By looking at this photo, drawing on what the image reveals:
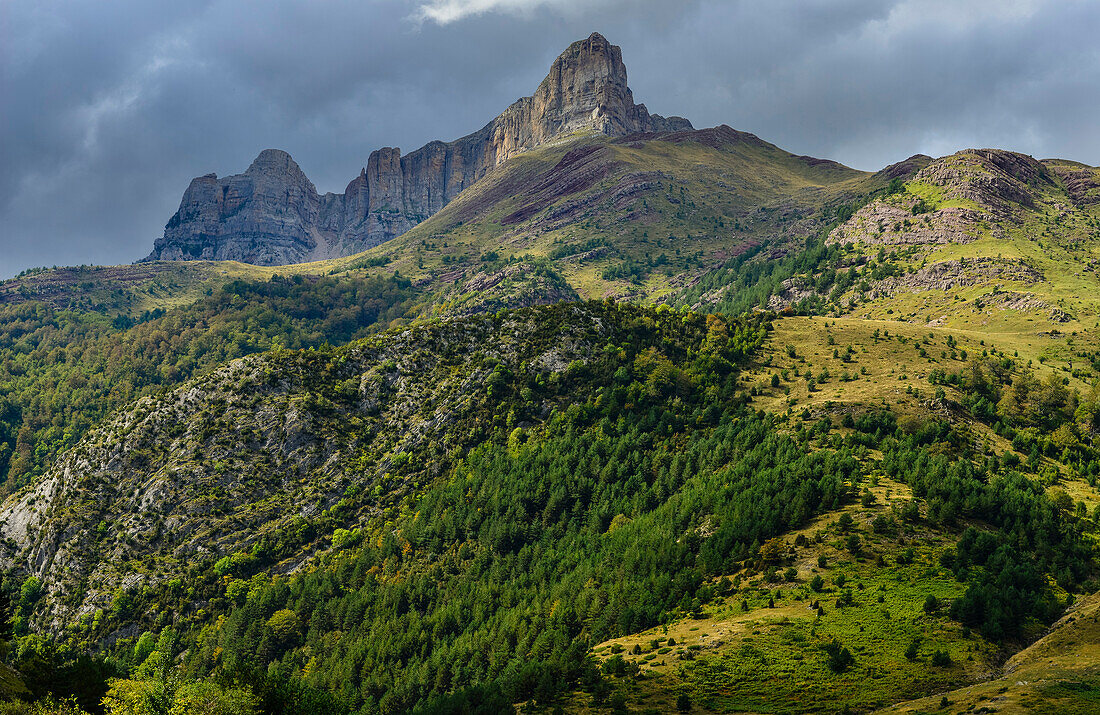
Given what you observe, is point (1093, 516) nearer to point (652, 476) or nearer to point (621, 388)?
point (652, 476)

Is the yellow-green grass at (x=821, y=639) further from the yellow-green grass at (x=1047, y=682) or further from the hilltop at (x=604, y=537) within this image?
the yellow-green grass at (x=1047, y=682)

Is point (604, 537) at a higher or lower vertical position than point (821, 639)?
higher

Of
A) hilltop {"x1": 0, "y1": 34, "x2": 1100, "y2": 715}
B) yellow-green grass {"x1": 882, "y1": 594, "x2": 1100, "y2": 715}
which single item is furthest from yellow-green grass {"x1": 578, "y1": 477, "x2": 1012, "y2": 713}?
yellow-green grass {"x1": 882, "y1": 594, "x2": 1100, "y2": 715}

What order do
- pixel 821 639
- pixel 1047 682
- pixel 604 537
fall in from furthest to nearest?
pixel 604 537 < pixel 821 639 < pixel 1047 682

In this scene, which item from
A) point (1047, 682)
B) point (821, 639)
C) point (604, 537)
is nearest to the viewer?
point (1047, 682)

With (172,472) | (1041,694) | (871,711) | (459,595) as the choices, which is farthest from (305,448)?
(1041,694)

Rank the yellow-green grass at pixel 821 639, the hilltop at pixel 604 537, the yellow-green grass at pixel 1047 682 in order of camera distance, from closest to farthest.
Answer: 1. the yellow-green grass at pixel 1047 682
2. the yellow-green grass at pixel 821 639
3. the hilltop at pixel 604 537

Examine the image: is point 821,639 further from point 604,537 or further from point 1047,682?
point 604,537

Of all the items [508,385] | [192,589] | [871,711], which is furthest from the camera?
[508,385]

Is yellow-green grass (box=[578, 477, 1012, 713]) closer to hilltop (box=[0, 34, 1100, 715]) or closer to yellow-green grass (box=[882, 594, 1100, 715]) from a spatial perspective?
hilltop (box=[0, 34, 1100, 715])

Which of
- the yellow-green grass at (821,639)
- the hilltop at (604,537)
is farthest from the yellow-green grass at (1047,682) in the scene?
the yellow-green grass at (821,639)

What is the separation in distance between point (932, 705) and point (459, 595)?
95.2 metres

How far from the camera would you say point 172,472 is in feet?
576

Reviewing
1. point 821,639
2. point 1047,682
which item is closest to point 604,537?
point 821,639
